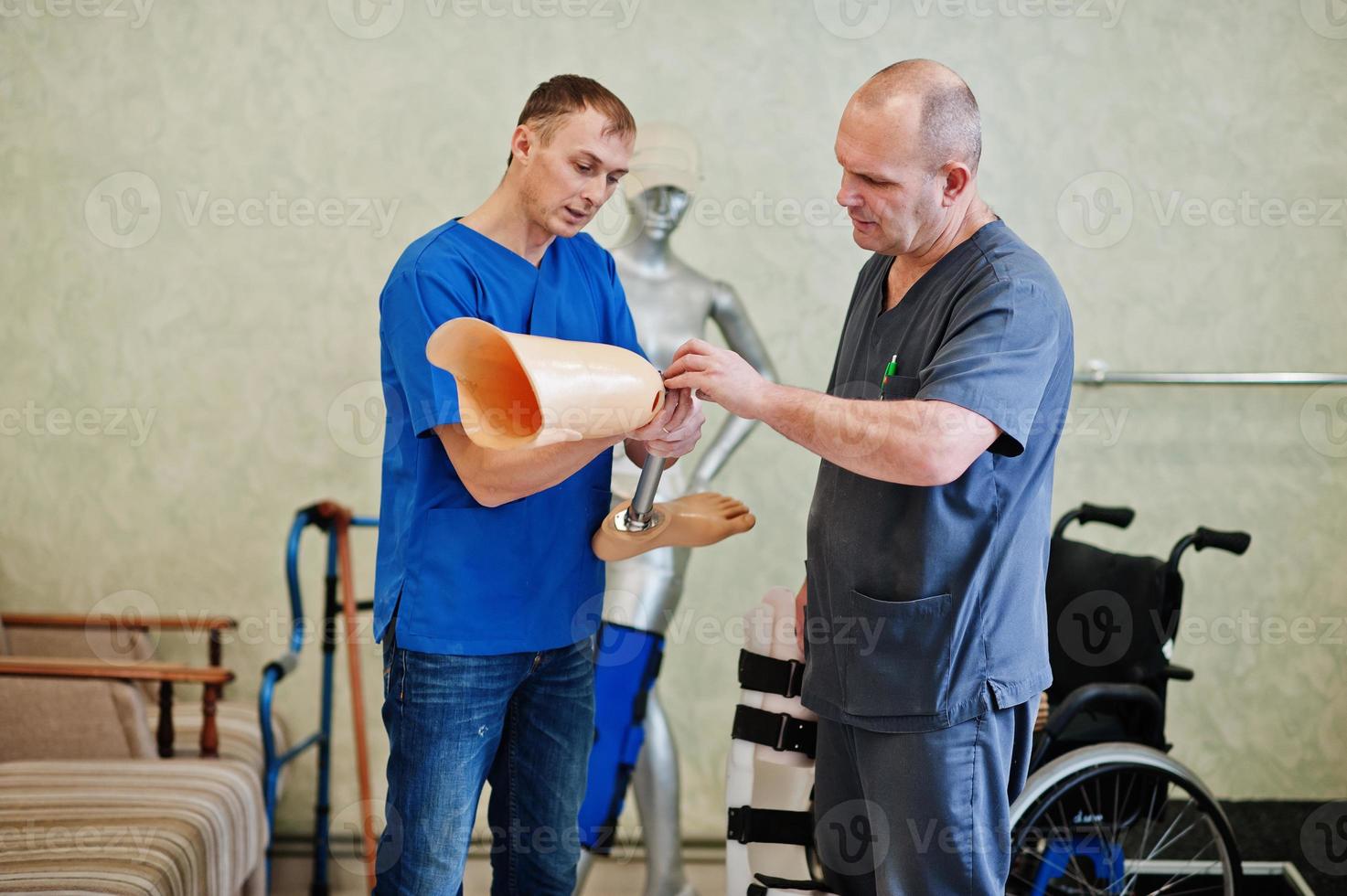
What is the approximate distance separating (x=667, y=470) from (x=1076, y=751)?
0.96m

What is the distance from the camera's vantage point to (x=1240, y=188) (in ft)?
9.98

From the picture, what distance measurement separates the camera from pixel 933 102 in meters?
1.42

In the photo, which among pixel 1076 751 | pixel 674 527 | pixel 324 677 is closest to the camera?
pixel 674 527

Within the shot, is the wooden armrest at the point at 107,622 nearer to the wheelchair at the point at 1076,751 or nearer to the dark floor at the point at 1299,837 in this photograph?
the wheelchair at the point at 1076,751

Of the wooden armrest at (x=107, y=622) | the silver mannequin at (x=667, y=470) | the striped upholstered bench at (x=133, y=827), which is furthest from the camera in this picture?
the wooden armrest at (x=107, y=622)

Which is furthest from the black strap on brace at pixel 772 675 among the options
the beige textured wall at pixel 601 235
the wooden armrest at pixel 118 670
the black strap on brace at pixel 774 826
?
the beige textured wall at pixel 601 235

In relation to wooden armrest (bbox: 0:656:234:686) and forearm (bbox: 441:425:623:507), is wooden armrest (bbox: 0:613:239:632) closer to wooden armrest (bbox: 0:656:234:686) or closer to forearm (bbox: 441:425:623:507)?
wooden armrest (bbox: 0:656:234:686)

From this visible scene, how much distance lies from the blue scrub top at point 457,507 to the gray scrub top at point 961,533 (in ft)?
1.21

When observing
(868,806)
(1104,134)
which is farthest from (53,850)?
(1104,134)

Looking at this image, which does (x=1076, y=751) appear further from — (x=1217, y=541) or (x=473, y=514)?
(x=473, y=514)

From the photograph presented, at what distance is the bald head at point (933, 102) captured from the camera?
55.9 inches

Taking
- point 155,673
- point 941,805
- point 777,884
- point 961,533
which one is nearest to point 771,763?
point 777,884

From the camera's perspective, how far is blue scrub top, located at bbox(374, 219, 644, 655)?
1.45 meters

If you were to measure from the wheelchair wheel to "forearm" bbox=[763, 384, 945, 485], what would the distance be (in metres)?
0.90
